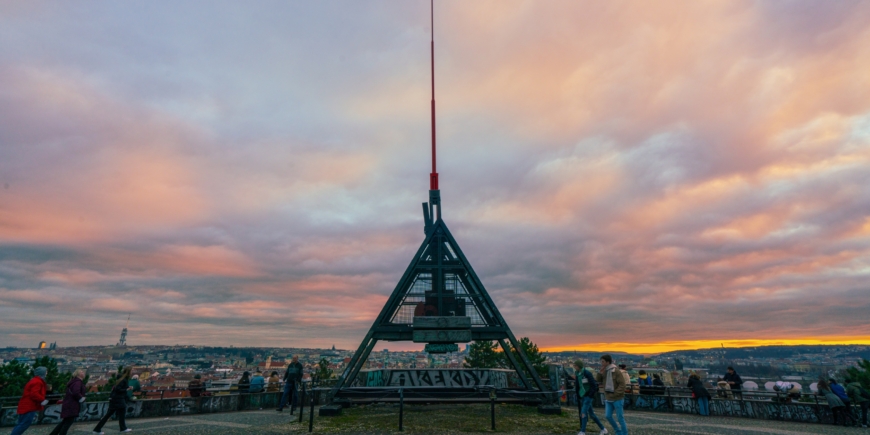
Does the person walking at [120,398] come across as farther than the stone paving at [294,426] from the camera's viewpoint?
No

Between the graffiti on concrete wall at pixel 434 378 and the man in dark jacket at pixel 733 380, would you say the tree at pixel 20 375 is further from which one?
the man in dark jacket at pixel 733 380

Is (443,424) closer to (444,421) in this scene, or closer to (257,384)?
(444,421)

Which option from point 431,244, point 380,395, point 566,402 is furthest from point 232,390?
point 566,402

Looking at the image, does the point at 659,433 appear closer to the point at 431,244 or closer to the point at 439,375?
the point at 439,375

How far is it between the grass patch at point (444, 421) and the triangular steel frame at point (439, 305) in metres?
1.19

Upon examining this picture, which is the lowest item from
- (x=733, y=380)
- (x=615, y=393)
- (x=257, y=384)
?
(x=257, y=384)

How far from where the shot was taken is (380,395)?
48.4ft

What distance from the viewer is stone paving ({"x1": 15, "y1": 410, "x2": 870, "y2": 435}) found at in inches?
460

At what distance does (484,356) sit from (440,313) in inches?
1596

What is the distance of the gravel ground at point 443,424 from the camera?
11.5m

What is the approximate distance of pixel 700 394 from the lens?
1580 centimetres

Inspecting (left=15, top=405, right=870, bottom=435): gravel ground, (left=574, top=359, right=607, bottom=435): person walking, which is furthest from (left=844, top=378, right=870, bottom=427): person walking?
(left=574, top=359, right=607, bottom=435): person walking

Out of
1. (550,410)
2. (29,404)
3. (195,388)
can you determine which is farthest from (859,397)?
(195,388)

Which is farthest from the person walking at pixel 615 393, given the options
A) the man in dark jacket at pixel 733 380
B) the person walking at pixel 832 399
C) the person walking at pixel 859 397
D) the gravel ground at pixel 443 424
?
the man in dark jacket at pixel 733 380
